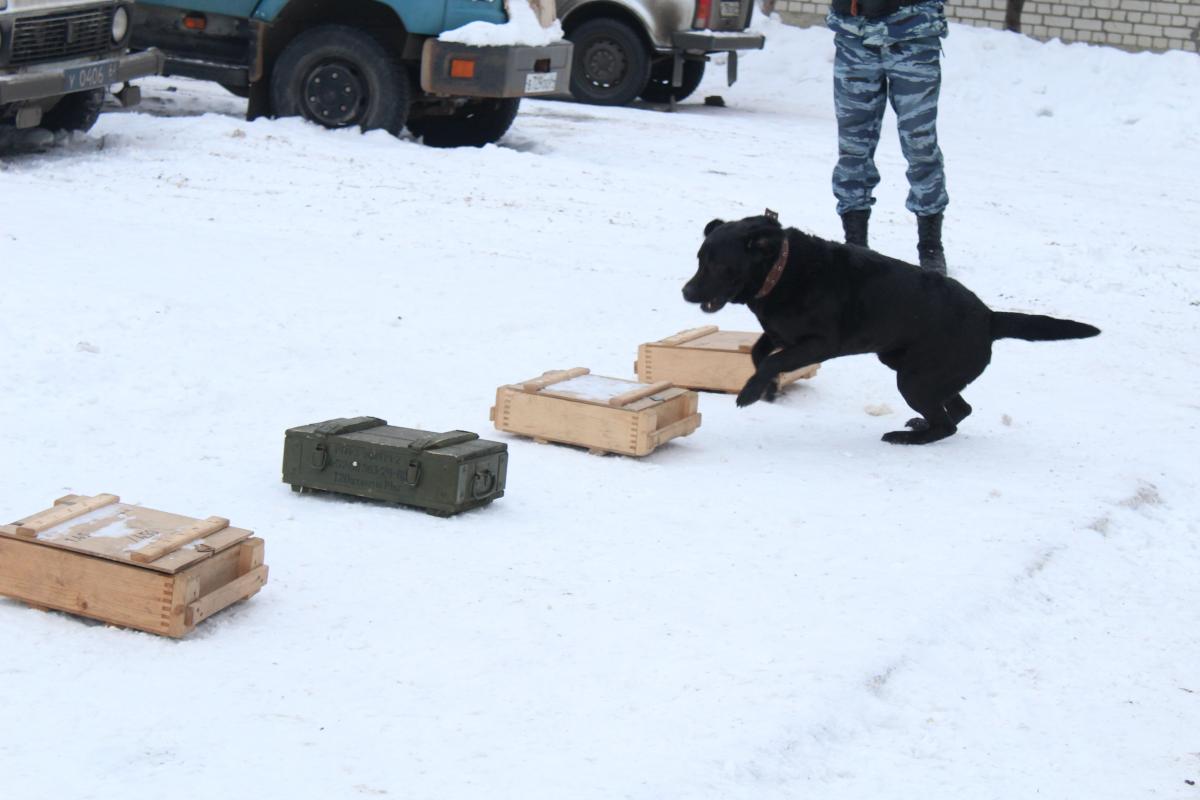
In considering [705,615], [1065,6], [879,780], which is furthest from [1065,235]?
[1065,6]

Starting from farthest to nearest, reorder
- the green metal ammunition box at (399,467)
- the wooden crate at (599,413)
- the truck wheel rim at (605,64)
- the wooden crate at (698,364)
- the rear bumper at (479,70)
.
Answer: the truck wheel rim at (605,64), the rear bumper at (479,70), the wooden crate at (698,364), the wooden crate at (599,413), the green metal ammunition box at (399,467)

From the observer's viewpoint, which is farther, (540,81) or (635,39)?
(635,39)

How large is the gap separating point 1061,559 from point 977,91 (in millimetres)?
14499

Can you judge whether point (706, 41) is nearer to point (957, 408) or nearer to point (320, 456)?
point (957, 408)

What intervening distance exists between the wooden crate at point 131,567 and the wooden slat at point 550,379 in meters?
1.71

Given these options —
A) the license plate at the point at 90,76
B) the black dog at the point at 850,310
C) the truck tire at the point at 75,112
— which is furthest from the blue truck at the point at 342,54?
the black dog at the point at 850,310

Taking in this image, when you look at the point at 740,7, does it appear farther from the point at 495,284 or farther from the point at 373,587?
the point at 373,587

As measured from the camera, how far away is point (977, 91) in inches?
706

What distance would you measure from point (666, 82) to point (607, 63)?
3.69 ft

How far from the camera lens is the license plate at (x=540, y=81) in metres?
10.4

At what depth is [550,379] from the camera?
5.34 metres

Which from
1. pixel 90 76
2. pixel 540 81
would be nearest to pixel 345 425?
pixel 90 76

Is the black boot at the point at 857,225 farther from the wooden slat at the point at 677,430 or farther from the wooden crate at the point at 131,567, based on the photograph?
the wooden crate at the point at 131,567

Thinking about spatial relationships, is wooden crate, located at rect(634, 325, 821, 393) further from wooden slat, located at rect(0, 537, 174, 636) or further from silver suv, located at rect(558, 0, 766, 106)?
silver suv, located at rect(558, 0, 766, 106)
